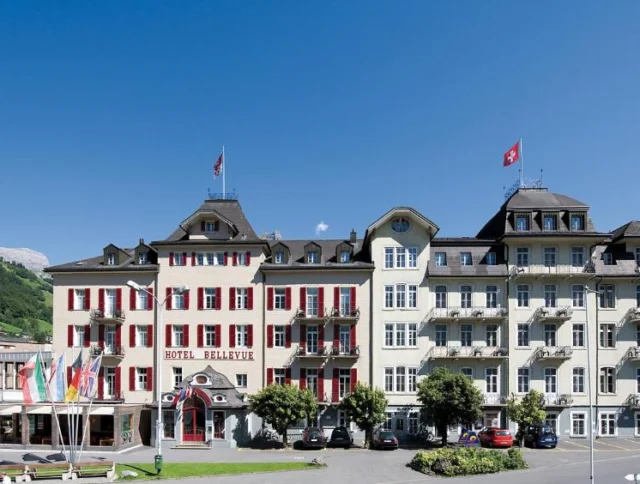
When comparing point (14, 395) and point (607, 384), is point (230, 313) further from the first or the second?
point (607, 384)

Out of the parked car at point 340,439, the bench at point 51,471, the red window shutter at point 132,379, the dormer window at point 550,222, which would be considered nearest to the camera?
the bench at point 51,471

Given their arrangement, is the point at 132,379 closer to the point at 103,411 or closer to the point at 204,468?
the point at 103,411

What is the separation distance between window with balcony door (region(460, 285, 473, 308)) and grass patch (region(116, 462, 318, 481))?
802 inches

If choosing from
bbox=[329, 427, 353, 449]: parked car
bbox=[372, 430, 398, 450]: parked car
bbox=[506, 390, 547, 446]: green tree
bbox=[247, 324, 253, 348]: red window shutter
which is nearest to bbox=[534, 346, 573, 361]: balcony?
bbox=[506, 390, 547, 446]: green tree

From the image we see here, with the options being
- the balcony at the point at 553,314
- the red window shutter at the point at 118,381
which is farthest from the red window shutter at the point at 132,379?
the balcony at the point at 553,314

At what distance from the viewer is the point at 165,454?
41.1 m

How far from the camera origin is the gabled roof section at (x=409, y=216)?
1923 inches

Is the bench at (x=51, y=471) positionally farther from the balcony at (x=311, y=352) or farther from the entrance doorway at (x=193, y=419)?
the balcony at (x=311, y=352)

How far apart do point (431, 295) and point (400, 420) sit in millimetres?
10792

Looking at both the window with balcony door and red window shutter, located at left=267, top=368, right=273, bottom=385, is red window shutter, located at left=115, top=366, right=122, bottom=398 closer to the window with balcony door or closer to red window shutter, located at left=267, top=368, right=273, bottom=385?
red window shutter, located at left=267, top=368, right=273, bottom=385

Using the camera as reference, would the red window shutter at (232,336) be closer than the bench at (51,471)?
No

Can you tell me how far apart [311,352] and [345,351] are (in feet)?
9.49

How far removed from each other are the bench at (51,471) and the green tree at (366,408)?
20.1 m

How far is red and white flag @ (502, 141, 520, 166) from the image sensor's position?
49.9 m
